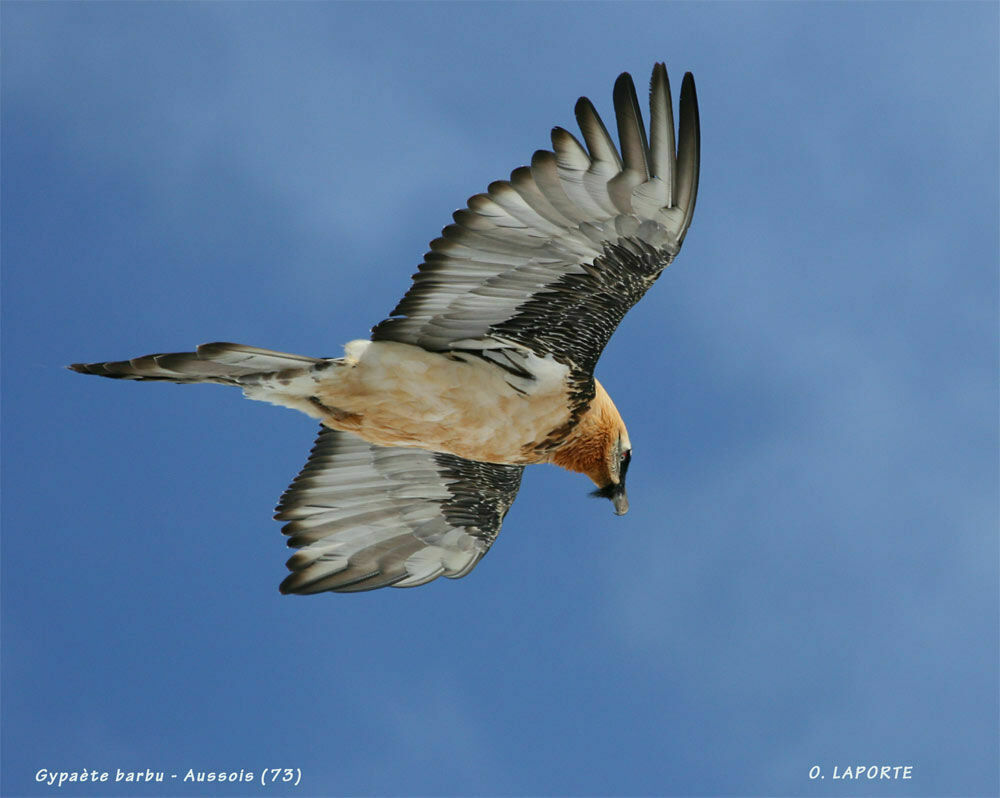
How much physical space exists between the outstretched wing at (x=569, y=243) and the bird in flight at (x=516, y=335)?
0.01m

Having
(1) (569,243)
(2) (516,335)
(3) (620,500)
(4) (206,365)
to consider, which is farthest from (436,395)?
(3) (620,500)

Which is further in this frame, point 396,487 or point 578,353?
point 396,487

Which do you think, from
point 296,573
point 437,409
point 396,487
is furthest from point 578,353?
point 296,573

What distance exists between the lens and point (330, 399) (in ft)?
29.1

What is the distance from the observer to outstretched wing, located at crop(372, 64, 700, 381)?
816cm

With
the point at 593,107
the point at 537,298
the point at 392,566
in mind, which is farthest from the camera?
the point at 392,566

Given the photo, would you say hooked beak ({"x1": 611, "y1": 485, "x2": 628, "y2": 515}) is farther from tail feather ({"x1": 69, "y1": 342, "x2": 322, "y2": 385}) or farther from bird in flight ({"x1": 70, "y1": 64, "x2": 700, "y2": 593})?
tail feather ({"x1": 69, "y1": 342, "x2": 322, "y2": 385})

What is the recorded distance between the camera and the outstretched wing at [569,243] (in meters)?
8.16

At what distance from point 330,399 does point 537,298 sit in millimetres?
1726

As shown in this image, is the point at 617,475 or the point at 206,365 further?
the point at 617,475

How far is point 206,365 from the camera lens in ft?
26.9

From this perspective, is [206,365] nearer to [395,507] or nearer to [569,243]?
[569,243]

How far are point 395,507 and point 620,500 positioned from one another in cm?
210

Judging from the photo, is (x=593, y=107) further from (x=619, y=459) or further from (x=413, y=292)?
(x=619, y=459)
